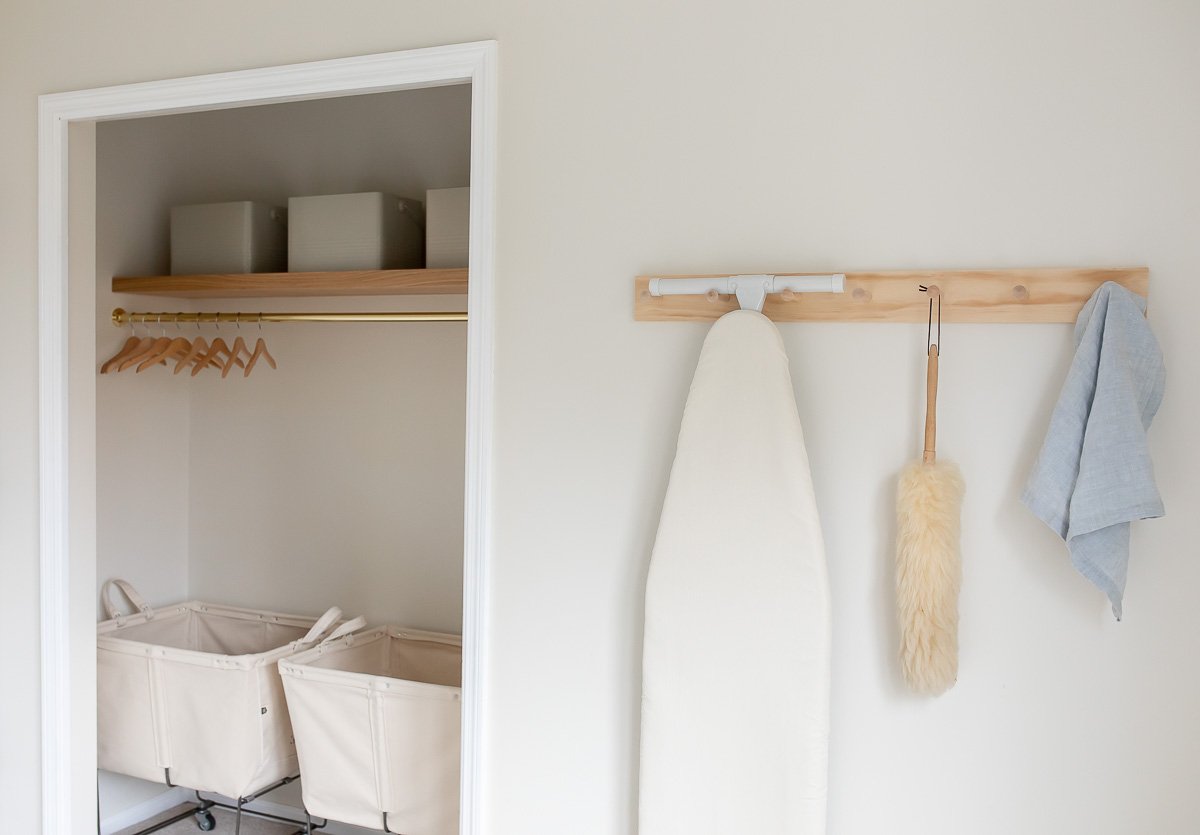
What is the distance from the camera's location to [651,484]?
1.91 metres

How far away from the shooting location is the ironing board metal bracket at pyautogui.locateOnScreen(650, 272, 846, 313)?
1704mm

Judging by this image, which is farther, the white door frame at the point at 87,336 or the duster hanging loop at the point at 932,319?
the white door frame at the point at 87,336

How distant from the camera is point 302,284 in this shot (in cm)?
303

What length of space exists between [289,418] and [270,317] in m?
0.43

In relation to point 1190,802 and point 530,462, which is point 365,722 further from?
point 1190,802

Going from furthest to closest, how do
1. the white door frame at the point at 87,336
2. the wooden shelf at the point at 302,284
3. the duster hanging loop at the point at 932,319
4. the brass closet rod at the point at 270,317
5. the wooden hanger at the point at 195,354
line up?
1. the wooden hanger at the point at 195,354
2. the brass closet rod at the point at 270,317
3. the wooden shelf at the point at 302,284
4. the white door frame at the point at 87,336
5. the duster hanging loop at the point at 932,319

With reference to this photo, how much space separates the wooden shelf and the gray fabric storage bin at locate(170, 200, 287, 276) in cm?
9

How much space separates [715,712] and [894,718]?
295mm

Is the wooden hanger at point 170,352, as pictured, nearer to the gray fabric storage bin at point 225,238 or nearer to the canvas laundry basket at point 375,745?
the gray fabric storage bin at point 225,238

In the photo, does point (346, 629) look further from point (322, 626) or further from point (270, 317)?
point (270, 317)

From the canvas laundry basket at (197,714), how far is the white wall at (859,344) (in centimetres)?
117

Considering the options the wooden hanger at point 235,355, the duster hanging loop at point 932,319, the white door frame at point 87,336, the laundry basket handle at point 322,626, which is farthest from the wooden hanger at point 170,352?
the duster hanging loop at point 932,319

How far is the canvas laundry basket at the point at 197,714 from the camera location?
2.89m

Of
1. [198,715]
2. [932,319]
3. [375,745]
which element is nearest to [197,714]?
[198,715]
